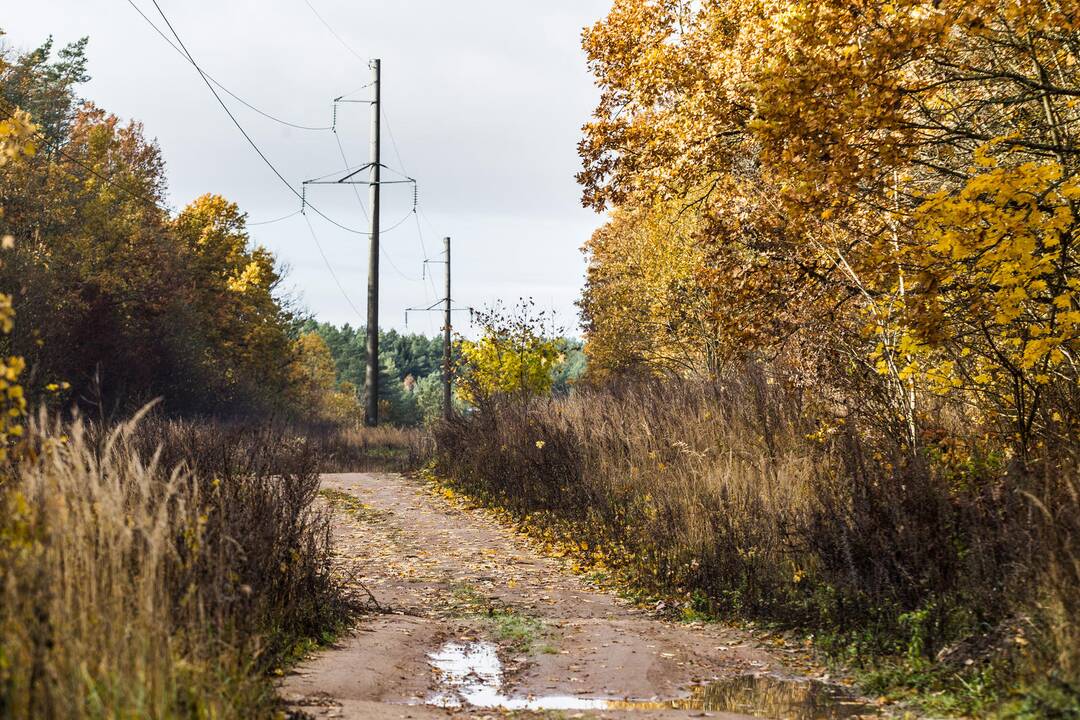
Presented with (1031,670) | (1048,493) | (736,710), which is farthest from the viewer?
(1048,493)

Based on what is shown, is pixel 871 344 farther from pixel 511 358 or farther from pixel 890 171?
pixel 511 358

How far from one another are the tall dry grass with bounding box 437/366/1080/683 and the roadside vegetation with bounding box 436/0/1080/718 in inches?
1.2

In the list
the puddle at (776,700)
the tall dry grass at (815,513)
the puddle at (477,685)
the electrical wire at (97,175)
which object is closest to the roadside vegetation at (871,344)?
the tall dry grass at (815,513)

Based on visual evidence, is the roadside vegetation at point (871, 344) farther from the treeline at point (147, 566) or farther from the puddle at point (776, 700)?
the treeline at point (147, 566)

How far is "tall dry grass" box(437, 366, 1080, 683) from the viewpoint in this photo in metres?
6.51

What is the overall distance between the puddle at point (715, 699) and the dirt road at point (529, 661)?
12 mm

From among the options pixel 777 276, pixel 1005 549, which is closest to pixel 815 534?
pixel 1005 549

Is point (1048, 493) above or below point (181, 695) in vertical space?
above

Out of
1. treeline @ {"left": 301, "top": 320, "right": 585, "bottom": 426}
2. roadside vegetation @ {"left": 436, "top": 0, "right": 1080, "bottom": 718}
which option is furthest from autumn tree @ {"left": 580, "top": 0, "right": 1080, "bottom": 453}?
treeline @ {"left": 301, "top": 320, "right": 585, "bottom": 426}

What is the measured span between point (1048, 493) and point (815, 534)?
1.86m

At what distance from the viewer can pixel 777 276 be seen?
34.4 feet

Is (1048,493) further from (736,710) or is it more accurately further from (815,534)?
(736,710)

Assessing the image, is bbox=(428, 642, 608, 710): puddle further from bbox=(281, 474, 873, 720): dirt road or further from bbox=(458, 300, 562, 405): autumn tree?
bbox=(458, 300, 562, 405): autumn tree

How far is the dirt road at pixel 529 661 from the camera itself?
5812 millimetres
